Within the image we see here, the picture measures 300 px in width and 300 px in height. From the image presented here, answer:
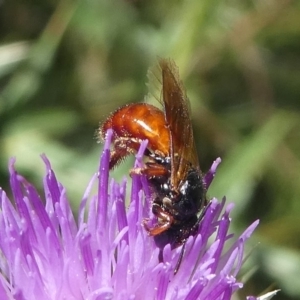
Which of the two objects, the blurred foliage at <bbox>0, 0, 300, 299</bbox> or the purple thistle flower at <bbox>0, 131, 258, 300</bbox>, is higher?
the blurred foliage at <bbox>0, 0, 300, 299</bbox>

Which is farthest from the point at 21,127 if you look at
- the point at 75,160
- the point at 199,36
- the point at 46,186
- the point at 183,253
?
the point at 183,253

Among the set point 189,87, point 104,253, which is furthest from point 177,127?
point 189,87

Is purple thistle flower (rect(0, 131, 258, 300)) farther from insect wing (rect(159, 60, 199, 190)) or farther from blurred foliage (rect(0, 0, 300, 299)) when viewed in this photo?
blurred foliage (rect(0, 0, 300, 299))

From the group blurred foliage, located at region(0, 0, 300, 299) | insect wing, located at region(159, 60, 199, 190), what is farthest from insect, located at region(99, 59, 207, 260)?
blurred foliage, located at region(0, 0, 300, 299)

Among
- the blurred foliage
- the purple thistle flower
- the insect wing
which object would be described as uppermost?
the blurred foliage

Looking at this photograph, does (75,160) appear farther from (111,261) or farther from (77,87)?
(111,261)

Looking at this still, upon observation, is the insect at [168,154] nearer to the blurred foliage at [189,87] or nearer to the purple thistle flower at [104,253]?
the purple thistle flower at [104,253]
